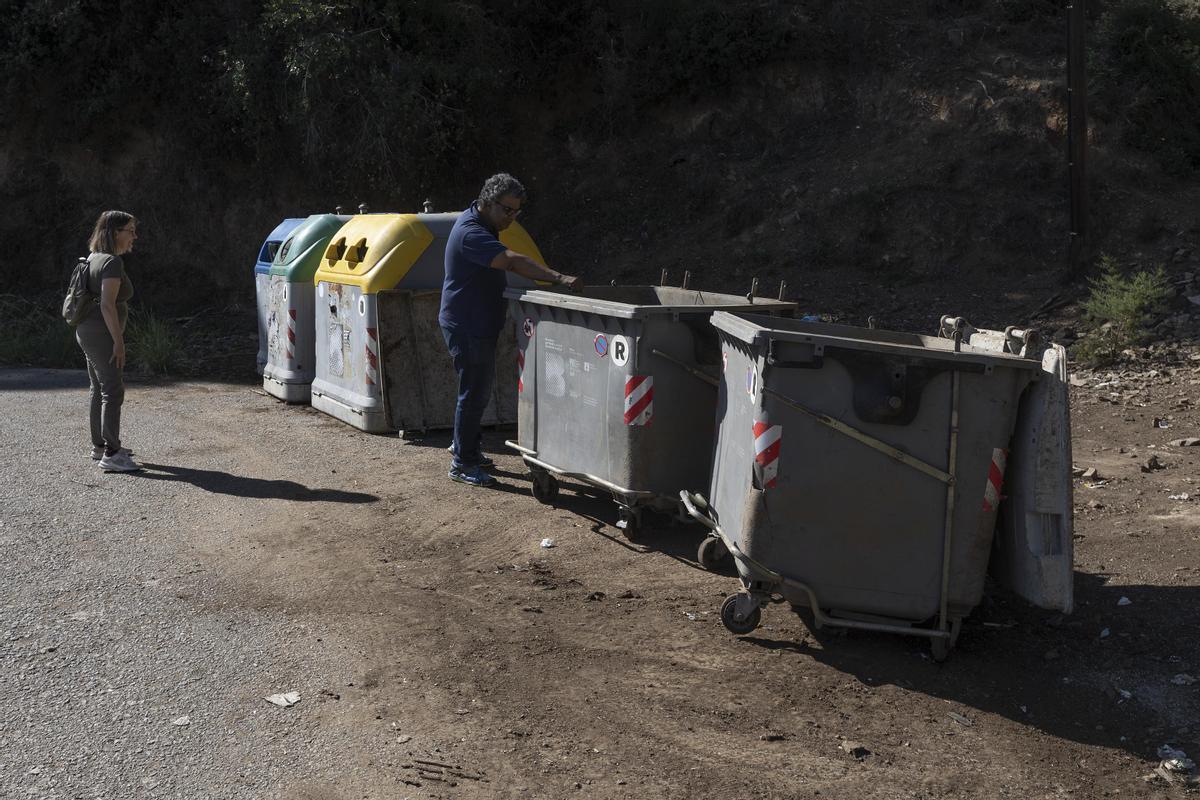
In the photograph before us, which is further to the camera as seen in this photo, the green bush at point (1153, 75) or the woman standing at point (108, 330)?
the green bush at point (1153, 75)

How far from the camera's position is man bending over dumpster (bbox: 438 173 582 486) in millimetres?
7449

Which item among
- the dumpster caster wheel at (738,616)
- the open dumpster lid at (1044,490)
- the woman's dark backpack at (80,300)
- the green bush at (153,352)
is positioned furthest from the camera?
the green bush at (153,352)

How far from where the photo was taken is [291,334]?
10.8 meters

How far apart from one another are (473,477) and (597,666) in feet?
10.4

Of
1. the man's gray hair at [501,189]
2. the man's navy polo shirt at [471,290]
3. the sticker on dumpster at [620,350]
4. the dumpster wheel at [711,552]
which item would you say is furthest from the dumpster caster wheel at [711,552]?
the man's gray hair at [501,189]

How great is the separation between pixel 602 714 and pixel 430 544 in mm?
2413

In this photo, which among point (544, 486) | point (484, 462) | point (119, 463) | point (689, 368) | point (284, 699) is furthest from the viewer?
point (119, 463)

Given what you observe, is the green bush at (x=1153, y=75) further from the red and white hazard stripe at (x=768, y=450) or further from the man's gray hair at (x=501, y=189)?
the red and white hazard stripe at (x=768, y=450)

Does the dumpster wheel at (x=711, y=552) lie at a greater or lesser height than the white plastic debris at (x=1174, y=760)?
greater

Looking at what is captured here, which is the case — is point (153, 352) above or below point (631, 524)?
above

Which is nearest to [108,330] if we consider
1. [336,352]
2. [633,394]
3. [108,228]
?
[108,228]

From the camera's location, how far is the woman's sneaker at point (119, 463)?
26.9 feet

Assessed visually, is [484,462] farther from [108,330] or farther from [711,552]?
[108,330]

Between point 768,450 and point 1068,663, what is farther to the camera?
point 1068,663
